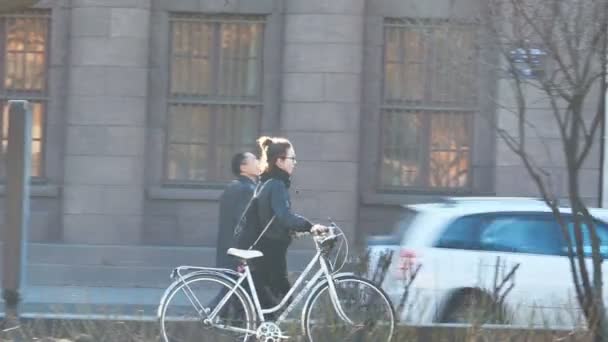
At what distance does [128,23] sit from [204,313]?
7.90 m

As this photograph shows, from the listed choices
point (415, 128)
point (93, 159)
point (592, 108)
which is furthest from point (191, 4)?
point (592, 108)

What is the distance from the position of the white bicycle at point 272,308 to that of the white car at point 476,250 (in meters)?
1.39

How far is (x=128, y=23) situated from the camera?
15172 mm

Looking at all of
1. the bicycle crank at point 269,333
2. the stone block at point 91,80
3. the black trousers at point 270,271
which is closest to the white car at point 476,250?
the black trousers at point 270,271

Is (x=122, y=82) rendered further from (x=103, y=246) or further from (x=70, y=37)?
(x=103, y=246)

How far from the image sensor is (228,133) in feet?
51.8

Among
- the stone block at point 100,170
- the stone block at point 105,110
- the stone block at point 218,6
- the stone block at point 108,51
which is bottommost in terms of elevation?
the stone block at point 100,170

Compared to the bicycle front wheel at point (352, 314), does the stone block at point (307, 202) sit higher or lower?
higher

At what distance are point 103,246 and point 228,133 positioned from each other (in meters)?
2.16

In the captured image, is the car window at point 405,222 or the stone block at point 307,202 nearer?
the car window at point 405,222

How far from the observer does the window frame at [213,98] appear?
1562cm

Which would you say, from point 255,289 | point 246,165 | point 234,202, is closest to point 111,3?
point 246,165

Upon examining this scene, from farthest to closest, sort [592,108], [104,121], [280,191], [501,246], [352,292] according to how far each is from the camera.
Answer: [104,121] → [592,108] → [501,246] → [280,191] → [352,292]

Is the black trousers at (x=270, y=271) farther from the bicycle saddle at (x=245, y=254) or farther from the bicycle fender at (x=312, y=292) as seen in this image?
the bicycle fender at (x=312, y=292)
